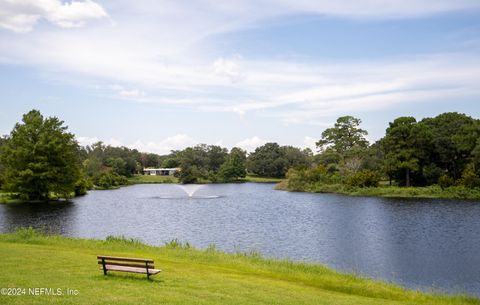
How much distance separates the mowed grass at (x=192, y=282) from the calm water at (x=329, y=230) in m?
4.61

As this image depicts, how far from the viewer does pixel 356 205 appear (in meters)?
58.8

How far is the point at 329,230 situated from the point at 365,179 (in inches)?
1740

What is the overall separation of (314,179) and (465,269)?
68.2m

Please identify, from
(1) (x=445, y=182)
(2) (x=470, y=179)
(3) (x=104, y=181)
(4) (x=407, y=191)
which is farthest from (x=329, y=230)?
(3) (x=104, y=181)

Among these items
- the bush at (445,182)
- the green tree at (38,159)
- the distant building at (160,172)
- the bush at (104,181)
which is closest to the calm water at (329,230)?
the green tree at (38,159)

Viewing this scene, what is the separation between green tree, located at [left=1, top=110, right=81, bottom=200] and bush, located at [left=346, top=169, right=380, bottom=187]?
1929 inches

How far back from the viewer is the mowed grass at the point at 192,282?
12219 mm

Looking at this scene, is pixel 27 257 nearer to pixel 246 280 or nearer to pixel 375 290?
pixel 246 280

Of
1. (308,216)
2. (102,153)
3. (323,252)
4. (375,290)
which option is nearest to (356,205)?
(308,216)

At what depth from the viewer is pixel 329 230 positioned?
37.6 meters

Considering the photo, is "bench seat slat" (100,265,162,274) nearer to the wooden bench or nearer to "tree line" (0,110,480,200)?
the wooden bench

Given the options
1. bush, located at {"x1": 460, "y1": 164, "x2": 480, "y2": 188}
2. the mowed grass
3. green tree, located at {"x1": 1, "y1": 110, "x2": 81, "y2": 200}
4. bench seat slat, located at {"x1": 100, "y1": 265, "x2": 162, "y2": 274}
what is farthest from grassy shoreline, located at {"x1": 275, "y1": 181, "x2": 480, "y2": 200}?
bench seat slat, located at {"x1": 100, "y1": 265, "x2": 162, "y2": 274}

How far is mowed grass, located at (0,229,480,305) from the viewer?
12.2m

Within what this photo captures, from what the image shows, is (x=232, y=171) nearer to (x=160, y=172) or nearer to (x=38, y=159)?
(x=160, y=172)
